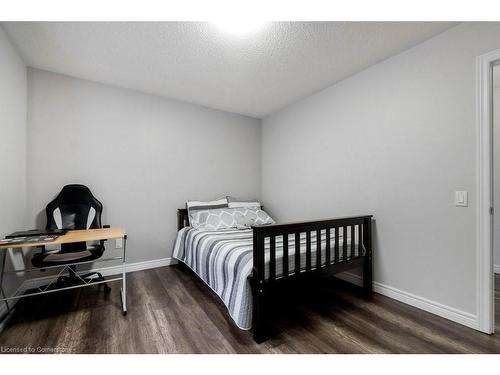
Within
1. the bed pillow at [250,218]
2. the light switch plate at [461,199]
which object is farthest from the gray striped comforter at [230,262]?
the light switch plate at [461,199]

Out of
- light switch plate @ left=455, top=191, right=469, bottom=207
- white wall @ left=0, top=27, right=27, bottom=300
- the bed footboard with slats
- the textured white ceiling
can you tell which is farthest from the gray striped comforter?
the textured white ceiling

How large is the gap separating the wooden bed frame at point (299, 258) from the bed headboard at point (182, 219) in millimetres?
1722

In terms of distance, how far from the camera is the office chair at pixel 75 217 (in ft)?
6.88

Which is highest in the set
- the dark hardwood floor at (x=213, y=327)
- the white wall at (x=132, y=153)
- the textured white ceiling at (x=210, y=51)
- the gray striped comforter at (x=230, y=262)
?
the textured white ceiling at (x=210, y=51)

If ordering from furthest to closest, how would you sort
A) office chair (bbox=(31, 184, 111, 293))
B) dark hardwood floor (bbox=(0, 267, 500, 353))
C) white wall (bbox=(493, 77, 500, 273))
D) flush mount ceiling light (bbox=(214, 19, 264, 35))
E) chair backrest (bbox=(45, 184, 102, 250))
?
white wall (bbox=(493, 77, 500, 273)), chair backrest (bbox=(45, 184, 102, 250)), office chair (bbox=(31, 184, 111, 293)), flush mount ceiling light (bbox=(214, 19, 264, 35)), dark hardwood floor (bbox=(0, 267, 500, 353))

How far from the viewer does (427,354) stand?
4.47 ft

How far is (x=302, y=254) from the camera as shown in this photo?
6.10 ft

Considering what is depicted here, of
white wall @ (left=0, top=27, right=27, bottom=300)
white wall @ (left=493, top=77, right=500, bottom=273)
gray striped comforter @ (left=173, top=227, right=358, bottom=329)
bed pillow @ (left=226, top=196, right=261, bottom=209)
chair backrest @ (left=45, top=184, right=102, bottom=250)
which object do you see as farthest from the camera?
bed pillow @ (left=226, top=196, right=261, bottom=209)

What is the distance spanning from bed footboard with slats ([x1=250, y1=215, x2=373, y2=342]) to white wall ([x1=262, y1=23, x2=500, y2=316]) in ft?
0.60

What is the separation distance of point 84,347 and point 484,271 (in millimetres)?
2813

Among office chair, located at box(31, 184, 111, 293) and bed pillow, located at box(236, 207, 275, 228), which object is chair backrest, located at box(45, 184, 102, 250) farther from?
bed pillow, located at box(236, 207, 275, 228)

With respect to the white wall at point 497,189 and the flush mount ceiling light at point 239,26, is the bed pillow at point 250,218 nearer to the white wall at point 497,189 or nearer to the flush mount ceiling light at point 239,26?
the flush mount ceiling light at point 239,26

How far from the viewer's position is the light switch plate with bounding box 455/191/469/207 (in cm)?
169

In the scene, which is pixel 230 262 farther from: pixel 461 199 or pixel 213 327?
pixel 461 199
